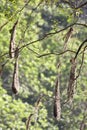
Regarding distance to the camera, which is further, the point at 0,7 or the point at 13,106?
the point at 13,106

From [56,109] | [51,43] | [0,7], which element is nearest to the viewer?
[56,109]

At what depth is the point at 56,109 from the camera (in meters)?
4.50

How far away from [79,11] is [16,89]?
3.83 feet

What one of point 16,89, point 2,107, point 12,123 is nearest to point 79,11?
point 16,89

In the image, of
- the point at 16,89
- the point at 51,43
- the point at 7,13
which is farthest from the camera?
the point at 51,43

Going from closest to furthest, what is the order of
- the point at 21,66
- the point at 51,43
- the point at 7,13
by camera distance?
the point at 7,13 → the point at 21,66 → the point at 51,43

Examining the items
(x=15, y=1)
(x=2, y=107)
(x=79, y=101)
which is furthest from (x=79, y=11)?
(x=79, y=101)

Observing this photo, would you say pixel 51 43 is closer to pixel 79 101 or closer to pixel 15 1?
pixel 79 101

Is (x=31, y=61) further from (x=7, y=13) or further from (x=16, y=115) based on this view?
(x=7, y=13)

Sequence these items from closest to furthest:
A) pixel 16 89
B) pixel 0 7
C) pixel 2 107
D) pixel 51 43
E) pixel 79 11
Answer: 1. pixel 16 89
2. pixel 79 11
3. pixel 0 7
4. pixel 2 107
5. pixel 51 43

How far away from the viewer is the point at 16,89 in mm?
4809

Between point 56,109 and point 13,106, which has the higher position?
point 56,109

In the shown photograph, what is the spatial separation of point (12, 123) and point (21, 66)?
6.07ft

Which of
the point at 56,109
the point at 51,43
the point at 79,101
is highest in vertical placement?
the point at 56,109
